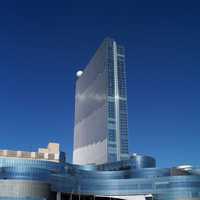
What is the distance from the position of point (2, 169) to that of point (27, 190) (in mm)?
41944

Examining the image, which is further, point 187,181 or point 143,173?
Result: point 143,173

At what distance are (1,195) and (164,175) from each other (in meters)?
80.3

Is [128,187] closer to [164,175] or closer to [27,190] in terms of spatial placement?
[164,175]

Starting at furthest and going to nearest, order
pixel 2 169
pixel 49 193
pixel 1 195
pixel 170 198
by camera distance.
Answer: pixel 2 169
pixel 170 198
pixel 49 193
pixel 1 195

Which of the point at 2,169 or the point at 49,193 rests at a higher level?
the point at 2,169

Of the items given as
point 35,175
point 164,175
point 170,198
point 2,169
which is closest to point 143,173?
point 164,175

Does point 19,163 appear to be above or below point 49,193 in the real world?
above

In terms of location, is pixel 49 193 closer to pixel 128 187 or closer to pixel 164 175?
pixel 128 187

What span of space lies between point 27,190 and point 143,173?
67708 mm

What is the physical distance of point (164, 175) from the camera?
181 metres

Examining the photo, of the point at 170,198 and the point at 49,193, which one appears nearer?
the point at 49,193

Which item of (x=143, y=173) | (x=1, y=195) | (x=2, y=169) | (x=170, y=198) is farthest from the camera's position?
(x=143, y=173)

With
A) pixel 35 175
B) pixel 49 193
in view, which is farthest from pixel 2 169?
pixel 49 193

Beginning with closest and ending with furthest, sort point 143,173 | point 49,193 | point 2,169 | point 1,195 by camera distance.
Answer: point 1,195
point 49,193
point 2,169
point 143,173
